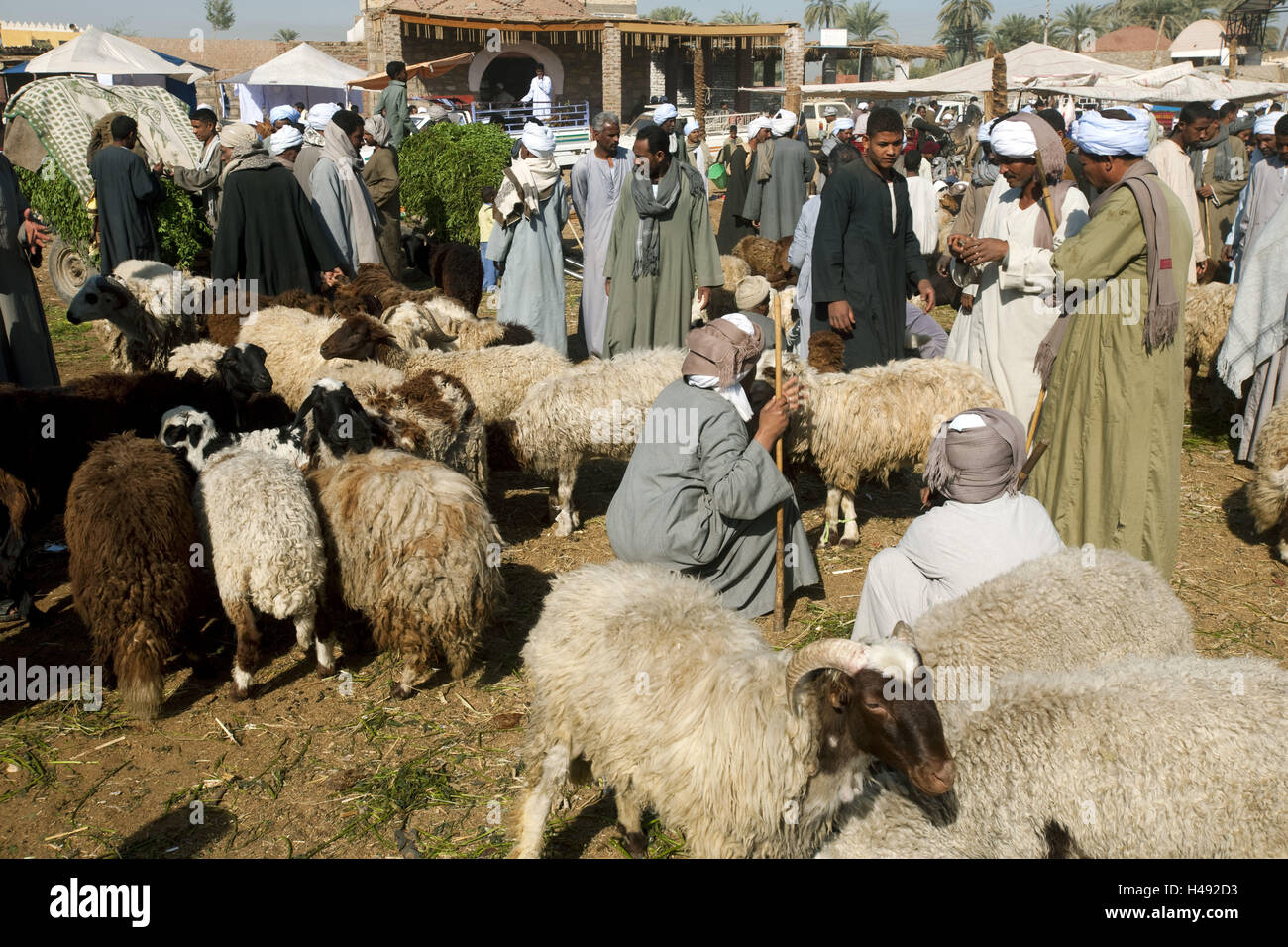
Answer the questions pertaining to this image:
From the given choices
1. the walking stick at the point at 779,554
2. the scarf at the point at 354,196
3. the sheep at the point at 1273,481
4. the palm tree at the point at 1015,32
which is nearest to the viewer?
the walking stick at the point at 779,554

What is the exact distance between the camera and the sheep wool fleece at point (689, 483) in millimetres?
4172

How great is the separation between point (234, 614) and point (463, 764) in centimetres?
131

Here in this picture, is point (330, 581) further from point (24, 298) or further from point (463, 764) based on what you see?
point (24, 298)

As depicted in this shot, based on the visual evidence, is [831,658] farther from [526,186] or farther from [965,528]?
Answer: [526,186]

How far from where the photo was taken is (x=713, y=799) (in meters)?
2.84

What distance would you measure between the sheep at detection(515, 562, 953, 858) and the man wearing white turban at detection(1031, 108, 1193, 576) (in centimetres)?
227

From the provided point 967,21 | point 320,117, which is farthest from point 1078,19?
point 320,117

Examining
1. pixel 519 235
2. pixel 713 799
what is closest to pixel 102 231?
pixel 519 235

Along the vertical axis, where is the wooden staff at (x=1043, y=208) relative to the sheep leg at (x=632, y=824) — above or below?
above

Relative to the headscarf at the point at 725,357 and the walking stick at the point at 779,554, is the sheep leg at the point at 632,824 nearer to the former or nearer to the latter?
the walking stick at the point at 779,554

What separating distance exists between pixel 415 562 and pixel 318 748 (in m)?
0.90

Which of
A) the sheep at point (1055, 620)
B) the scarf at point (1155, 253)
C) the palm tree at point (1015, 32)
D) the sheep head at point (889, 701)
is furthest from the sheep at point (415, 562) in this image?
the palm tree at point (1015, 32)

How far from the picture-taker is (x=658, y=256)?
7984 mm

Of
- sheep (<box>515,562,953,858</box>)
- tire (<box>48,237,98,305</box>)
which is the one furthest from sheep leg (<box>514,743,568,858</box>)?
tire (<box>48,237,98,305</box>)
